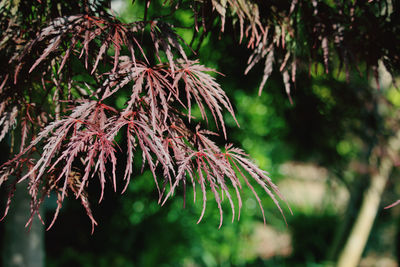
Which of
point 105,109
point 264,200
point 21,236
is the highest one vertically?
point 105,109

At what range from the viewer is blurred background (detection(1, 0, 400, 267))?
2.18 metres

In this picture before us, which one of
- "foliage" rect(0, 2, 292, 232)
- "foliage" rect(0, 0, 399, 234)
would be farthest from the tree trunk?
"foliage" rect(0, 2, 292, 232)

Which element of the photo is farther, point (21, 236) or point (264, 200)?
point (264, 200)

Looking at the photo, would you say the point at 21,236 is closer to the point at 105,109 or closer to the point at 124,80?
the point at 105,109

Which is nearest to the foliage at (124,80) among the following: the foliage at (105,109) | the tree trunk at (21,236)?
the foliage at (105,109)

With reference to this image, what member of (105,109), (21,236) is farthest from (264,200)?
(105,109)

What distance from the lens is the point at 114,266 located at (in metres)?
2.93

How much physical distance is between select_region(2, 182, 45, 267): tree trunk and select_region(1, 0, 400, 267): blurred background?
25.3 inches

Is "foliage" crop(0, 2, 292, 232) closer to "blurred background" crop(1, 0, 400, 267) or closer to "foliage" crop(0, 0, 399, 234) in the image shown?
"foliage" crop(0, 0, 399, 234)

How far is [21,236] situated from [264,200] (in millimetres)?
2526

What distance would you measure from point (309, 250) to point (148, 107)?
3323mm

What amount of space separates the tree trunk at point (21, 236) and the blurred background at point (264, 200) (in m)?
0.64

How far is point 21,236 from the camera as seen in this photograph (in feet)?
5.57

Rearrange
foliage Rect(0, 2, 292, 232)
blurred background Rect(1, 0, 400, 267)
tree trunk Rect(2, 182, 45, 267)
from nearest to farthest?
foliage Rect(0, 2, 292, 232) < tree trunk Rect(2, 182, 45, 267) < blurred background Rect(1, 0, 400, 267)
